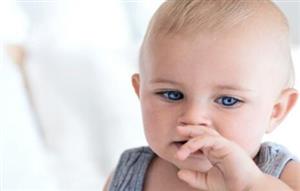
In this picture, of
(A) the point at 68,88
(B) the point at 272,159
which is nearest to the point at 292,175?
(B) the point at 272,159

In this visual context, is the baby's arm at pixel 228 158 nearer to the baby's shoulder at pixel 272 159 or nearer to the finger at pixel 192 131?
the finger at pixel 192 131

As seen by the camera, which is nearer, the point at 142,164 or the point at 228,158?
the point at 228,158

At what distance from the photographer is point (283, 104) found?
1.02m

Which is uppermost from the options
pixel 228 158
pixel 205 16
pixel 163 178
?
pixel 205 16

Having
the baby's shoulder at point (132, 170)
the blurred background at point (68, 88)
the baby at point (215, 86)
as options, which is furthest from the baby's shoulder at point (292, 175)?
the blurred background at point (68, 88)

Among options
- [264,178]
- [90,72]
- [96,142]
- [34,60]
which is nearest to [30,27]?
[34,60]

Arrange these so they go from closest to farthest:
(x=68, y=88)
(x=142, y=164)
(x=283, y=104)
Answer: (x=283, y=104) < (x=142, y=164) < (x=68, y=88)

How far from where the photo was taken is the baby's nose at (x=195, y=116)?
0.90 m

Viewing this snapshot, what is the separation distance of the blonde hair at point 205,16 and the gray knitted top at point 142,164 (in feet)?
0.61

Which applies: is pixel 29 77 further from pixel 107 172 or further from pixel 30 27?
pixel 107 172

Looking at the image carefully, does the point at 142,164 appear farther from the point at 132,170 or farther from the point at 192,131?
the point at 192,131

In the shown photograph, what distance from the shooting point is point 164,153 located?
0.98 metres

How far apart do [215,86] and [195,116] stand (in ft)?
0.17

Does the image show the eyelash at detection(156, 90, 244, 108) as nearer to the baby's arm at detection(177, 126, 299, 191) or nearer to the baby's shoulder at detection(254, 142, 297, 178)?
the baby's arm at detection(177, 126, 299, 191)
